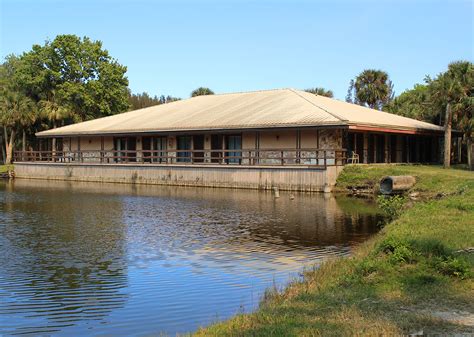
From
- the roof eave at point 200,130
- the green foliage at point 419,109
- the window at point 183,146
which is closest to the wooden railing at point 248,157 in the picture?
the window at point 183,146

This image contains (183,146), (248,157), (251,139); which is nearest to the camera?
(248,157)

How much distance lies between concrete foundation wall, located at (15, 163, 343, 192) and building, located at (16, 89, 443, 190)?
69mm

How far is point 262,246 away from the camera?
15.5m

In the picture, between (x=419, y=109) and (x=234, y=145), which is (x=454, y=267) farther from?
(x=419, y=109)

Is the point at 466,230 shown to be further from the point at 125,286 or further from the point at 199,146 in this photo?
the point at 199,146

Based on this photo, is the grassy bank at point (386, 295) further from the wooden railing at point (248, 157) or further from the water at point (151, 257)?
the wooden railing at point (248, 157)

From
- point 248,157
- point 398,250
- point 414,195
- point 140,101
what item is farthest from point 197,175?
point 140,101

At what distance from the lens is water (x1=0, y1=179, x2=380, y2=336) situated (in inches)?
359

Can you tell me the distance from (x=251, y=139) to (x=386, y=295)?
106 feet

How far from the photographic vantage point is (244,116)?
40.2m

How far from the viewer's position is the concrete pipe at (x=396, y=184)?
29.0m

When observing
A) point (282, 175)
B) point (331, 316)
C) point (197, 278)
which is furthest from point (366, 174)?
point (331, 316)

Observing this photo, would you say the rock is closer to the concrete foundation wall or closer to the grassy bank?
the concrete foundation wall

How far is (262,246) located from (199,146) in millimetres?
29094
